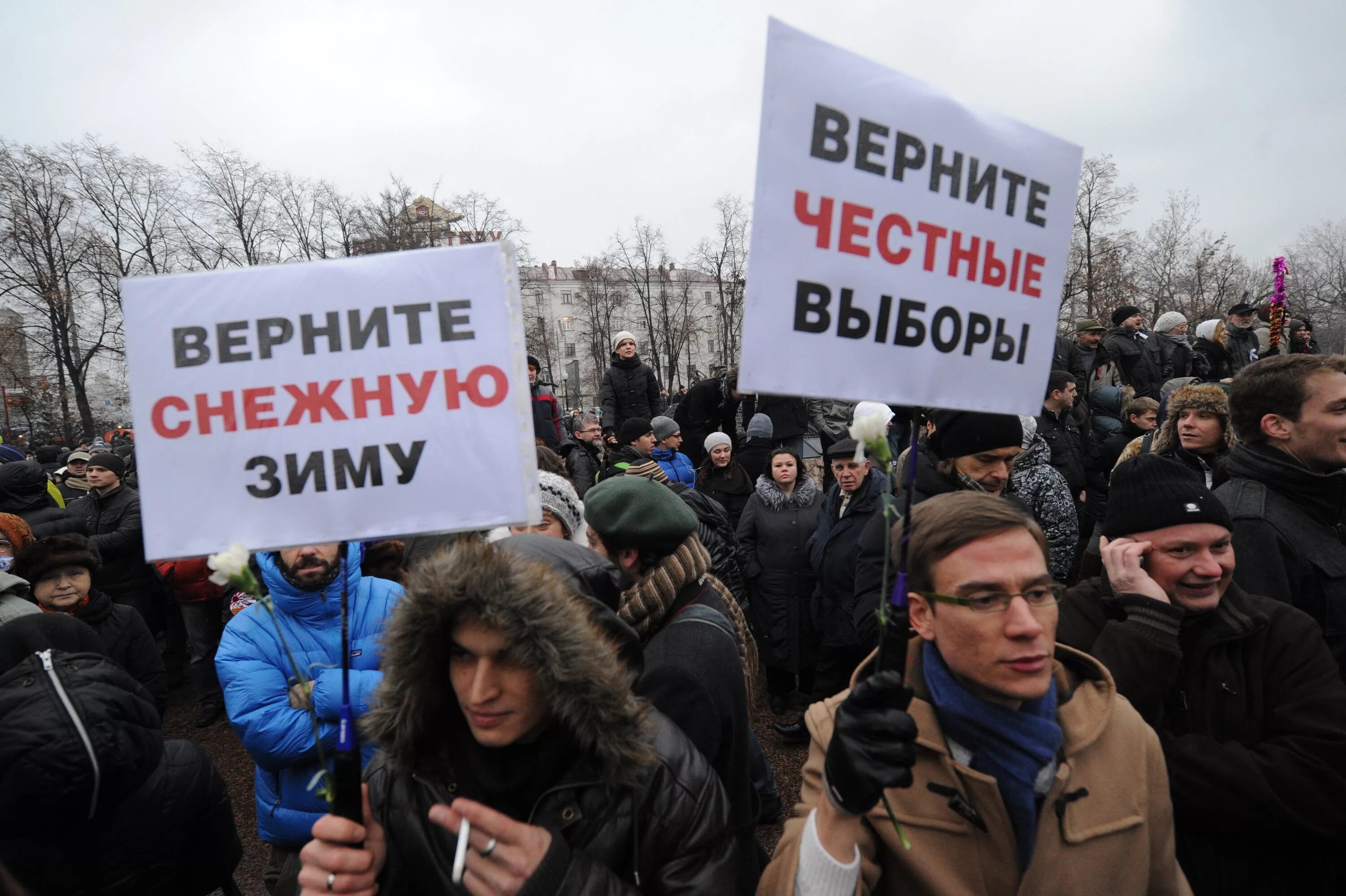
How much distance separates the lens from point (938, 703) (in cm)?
172

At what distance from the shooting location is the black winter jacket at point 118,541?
6230mm

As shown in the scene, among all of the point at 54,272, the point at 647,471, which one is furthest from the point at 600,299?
the point at 647,471

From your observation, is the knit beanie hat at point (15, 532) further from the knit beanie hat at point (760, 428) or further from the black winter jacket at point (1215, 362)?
the black winter jacket at point (1215, 362)

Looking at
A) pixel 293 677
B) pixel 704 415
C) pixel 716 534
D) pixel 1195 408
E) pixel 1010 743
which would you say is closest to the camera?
pixel 1010 743

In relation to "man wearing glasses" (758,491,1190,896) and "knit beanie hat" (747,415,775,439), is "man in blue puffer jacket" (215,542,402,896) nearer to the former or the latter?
"man wearing glasses" (758,491,1190,896)

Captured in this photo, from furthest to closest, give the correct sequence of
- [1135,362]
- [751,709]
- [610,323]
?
[610,323] → [1135,362] → [751,709]

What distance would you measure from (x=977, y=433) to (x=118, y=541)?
6.59 metres

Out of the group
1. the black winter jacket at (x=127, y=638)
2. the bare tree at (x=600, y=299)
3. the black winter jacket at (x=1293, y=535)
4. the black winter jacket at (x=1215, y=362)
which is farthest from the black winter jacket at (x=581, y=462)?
the bare tree at (x=600, y=299)

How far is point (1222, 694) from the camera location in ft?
6.81

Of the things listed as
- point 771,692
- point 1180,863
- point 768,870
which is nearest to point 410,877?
point 768,870

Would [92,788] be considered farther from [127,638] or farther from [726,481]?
[726,481]

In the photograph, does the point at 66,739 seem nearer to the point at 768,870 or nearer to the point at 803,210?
the point at 768,870

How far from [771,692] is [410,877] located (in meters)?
4.43

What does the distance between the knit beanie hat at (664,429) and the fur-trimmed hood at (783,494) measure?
1863 mm
